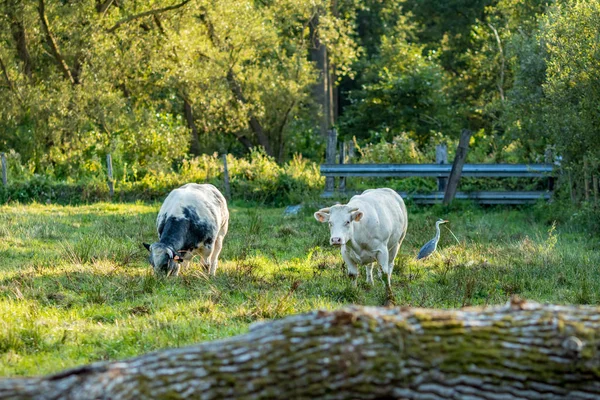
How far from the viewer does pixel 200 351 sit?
14.3ft

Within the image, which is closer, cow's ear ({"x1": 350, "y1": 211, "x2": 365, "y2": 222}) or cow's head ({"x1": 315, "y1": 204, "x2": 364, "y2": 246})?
cow's head ({"x1": 315, "y1": 204, "x2": 364, "y2": 246})

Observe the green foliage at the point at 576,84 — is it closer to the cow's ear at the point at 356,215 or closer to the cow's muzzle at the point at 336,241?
the cow's ear at the point at 356,215

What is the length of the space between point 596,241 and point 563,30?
4.20 m

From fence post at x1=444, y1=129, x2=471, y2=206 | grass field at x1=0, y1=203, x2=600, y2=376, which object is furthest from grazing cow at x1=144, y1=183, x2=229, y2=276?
fence post at x1=444, y1=129, x2=471, y2=206

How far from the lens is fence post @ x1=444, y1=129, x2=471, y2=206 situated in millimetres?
18078

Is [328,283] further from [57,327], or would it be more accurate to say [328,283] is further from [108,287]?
[57,327]

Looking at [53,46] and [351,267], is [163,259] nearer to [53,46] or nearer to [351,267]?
[351,267]

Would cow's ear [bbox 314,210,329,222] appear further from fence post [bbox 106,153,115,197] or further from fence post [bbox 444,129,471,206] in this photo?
fence post [bbox 106,153,115,197]

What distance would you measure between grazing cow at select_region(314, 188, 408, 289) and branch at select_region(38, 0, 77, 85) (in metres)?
15.3

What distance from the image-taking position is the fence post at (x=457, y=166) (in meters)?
18.1

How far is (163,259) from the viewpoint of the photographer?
10.0m

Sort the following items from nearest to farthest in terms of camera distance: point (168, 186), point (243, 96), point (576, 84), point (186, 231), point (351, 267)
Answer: point (351, 267) → point (186, 231) → point (576, 84) → point (168, 186) → point (243, 96)

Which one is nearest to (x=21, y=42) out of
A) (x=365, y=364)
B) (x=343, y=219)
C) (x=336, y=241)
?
(x=343, y=219)

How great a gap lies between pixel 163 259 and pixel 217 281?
73 centimetres
